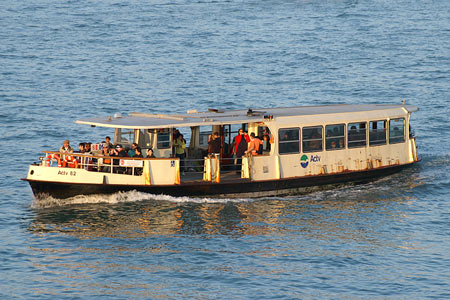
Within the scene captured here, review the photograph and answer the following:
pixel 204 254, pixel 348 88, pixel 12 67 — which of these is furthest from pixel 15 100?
pixel 204 254

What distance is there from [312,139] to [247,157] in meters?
3.44

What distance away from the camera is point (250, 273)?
26.5 m

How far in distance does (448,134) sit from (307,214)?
21526mm

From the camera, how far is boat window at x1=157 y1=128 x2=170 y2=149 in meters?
35.3

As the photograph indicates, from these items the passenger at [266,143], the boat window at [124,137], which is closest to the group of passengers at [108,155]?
the boat window at [124,137]

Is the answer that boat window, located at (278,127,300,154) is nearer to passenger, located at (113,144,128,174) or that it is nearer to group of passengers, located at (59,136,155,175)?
group of passengers, located at (59,136,155,175)

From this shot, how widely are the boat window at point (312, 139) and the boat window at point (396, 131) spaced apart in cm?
454

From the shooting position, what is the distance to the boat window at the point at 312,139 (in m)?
35.4

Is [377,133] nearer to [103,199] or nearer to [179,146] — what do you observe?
[179,146]

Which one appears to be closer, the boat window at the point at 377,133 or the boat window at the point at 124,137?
the boat window at the point at 124,137

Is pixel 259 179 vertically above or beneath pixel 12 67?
beneath

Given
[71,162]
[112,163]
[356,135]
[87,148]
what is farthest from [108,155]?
[356,135]

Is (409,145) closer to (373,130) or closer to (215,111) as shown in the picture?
(373,130)

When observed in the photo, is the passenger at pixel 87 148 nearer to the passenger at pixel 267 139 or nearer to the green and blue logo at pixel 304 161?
the passenger at pixel 267 139
